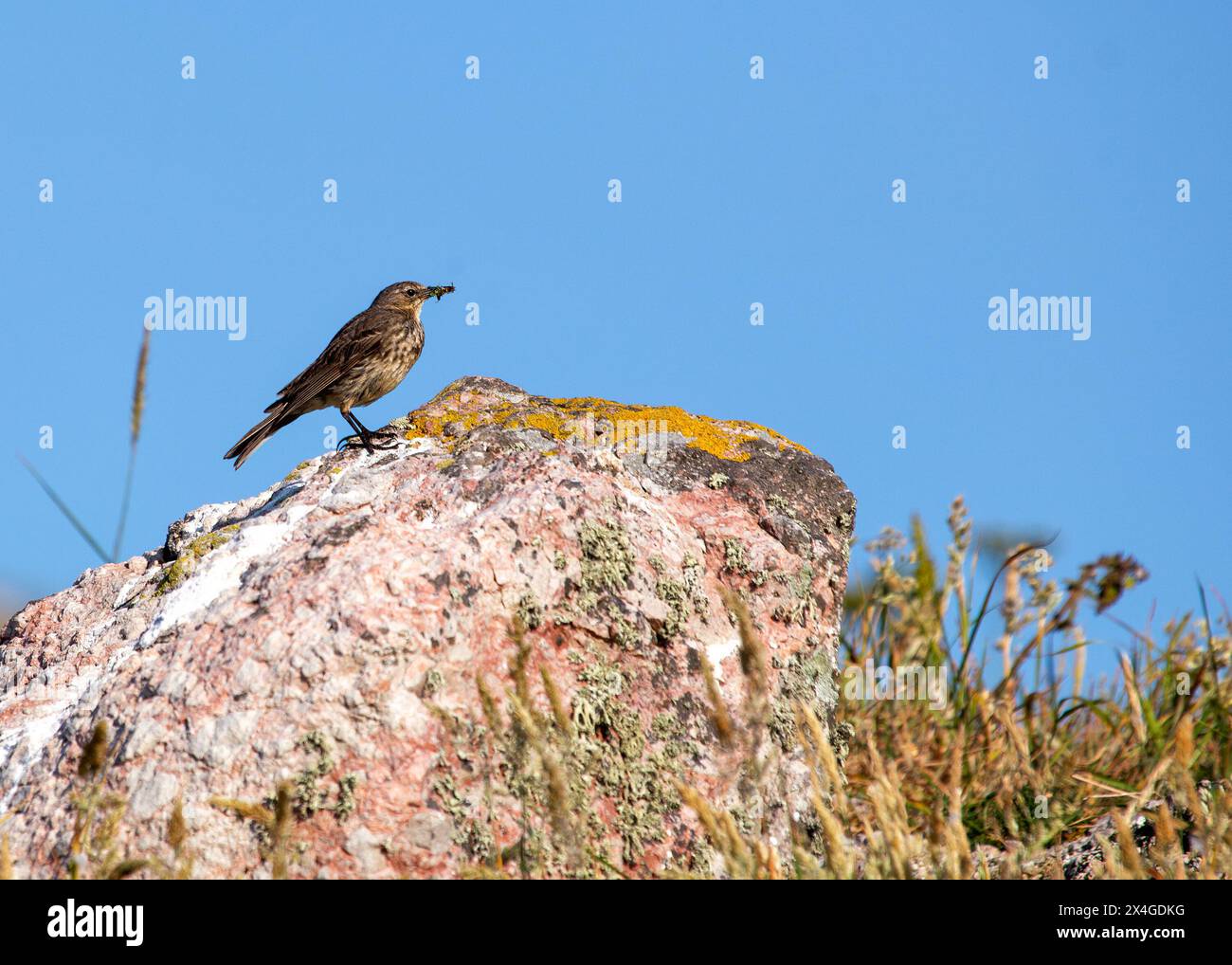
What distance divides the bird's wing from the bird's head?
0.45 meters

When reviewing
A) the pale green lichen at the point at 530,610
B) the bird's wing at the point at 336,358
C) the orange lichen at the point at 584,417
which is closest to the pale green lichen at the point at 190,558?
the orange lichen at the point at 584,417

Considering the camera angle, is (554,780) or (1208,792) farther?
(1208,792)

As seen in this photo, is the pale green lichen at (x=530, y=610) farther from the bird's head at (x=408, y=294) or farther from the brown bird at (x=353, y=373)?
the bird's head at (x=408, y=294)

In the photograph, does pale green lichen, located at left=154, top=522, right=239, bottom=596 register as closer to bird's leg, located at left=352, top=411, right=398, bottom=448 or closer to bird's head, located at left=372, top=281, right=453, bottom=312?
bird's leg, located at left=352, top=411, right=398, bottom=448

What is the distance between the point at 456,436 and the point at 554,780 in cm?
317

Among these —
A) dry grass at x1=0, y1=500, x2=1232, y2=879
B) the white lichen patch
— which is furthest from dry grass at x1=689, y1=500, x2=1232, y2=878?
the white lichen patch

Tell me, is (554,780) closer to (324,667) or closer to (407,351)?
(324,667)

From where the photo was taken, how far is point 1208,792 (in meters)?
5.68

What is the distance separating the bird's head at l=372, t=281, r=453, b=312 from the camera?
934 centimetres

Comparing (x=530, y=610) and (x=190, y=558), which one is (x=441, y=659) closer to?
(x=530, y=610)

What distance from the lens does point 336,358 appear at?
27.3 ft

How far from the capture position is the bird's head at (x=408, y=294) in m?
9.34

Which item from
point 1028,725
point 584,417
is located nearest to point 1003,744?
point 1028,725
